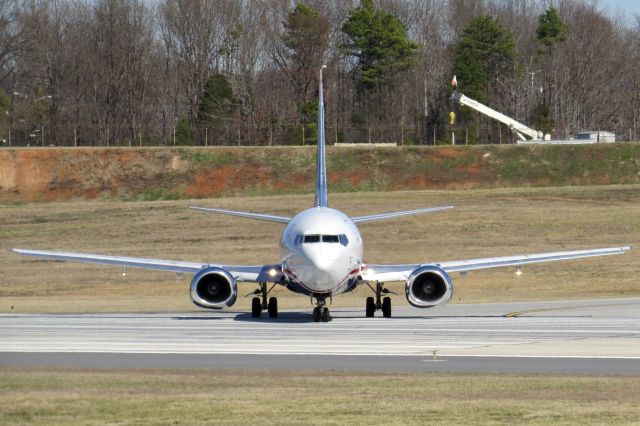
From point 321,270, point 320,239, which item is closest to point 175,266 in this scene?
point 320,239

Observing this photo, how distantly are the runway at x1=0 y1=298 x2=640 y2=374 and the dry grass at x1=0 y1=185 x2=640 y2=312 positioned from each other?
9.75 metres

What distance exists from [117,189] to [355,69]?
5709 centimetres

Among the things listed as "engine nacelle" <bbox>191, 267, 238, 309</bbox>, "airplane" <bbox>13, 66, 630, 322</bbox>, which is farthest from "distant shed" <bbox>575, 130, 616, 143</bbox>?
"engine nacelle" <bbox>191, 267, 238, 309</bbox>

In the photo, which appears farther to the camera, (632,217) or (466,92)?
(466,92)

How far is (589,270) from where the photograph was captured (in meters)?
61.5

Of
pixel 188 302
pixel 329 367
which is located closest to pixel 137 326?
pixel 329 367

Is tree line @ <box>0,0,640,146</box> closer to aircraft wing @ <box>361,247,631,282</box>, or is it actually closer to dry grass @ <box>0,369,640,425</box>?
aircraft wing @ <box>361,247,631,282</box>

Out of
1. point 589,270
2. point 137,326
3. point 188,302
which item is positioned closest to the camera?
point 137,326

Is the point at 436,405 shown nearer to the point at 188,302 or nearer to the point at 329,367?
the point at 329,367

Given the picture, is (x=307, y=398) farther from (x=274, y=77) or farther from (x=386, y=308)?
(x=274, y=77)

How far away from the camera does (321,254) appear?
3481 centimetres

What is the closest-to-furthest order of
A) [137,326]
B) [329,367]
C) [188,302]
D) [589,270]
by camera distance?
[329,367] < [137,326] < [188,302] < [589,270]

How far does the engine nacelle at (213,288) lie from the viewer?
36.9 meters

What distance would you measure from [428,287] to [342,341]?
23.9 feet
